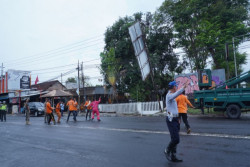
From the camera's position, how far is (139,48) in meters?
22.8

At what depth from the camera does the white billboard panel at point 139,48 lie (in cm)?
2250

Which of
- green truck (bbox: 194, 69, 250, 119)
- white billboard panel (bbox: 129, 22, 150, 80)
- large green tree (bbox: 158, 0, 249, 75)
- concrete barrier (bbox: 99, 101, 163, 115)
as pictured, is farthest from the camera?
large green tree (bbox: 158, 0, 249, 75)

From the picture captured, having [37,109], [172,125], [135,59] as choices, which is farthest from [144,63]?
[172,125]

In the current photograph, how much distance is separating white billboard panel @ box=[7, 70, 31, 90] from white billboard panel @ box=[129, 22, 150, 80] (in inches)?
1164

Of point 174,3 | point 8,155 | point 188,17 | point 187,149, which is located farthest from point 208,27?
point 8,155

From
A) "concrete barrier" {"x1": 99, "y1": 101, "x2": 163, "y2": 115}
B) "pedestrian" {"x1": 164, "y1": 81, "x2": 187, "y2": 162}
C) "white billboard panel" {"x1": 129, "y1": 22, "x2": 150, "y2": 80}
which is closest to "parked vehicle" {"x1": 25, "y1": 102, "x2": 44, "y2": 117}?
"concrete barrier" {"x1": 99, "y1": 101, "x2": 163, "y2": 115}

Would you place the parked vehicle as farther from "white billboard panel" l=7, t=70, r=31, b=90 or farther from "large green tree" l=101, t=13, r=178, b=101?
"white billboard panel" l=7, t=70, r=31, b=90

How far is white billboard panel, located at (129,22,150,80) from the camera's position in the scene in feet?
73.8

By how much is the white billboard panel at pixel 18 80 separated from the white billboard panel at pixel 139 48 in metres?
29.6

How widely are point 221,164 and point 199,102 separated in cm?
1131

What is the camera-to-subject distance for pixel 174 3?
27578 mm

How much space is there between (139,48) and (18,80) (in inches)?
1189

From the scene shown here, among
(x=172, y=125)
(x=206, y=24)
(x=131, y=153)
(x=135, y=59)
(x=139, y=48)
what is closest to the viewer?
(x=172, y=125)

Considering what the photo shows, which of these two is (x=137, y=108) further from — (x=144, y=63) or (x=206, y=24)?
(x=206, y=24)
